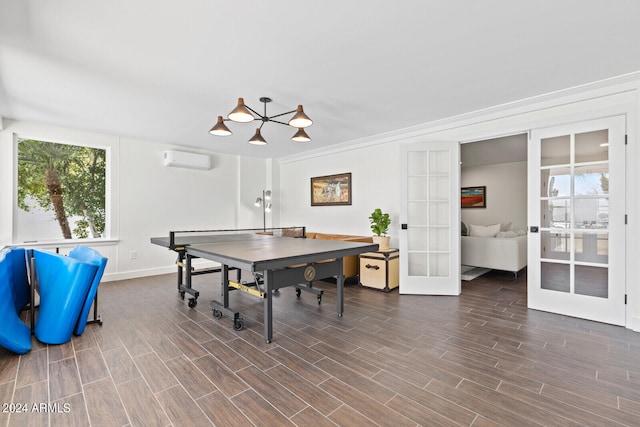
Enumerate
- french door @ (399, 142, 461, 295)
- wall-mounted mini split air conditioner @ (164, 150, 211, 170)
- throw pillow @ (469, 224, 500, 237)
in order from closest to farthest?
french door @ (399, 142, 461, 295) → wall-mounted mini split air conditioner @ (164, 150, 211, 170) → throw pillow @ (469, 224, 500, 237)

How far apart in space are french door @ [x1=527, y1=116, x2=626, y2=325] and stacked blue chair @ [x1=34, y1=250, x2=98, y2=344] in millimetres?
4394

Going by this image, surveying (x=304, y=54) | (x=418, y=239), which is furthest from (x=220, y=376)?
(x=418, y=239)

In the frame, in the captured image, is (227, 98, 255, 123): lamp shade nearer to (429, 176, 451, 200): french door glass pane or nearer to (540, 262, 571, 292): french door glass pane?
(429, 176, 451, 200): french door glass pane

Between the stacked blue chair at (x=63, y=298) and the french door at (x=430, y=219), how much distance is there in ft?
11.3

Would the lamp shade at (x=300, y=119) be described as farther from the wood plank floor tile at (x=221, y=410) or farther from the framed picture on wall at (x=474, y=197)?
the framed picture on wall at (x=474, y=197)

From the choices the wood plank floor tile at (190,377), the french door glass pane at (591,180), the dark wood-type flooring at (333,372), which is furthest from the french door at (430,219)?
the wood plank floor tile at (190,377)

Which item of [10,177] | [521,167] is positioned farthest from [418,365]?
[521,167]

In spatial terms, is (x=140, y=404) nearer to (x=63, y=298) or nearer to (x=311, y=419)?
(x=311, y=419)

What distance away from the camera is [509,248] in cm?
476

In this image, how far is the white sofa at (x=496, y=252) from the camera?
15.6ft

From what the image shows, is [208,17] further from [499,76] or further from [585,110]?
[585,110]

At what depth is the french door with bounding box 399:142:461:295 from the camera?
400 cm

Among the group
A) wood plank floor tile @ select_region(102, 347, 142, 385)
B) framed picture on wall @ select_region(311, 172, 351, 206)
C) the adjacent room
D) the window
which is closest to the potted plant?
the adjacent room

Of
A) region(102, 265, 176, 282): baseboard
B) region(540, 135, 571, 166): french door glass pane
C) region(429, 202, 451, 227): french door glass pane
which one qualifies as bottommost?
region(102, 265, 176, 282): baseboard
